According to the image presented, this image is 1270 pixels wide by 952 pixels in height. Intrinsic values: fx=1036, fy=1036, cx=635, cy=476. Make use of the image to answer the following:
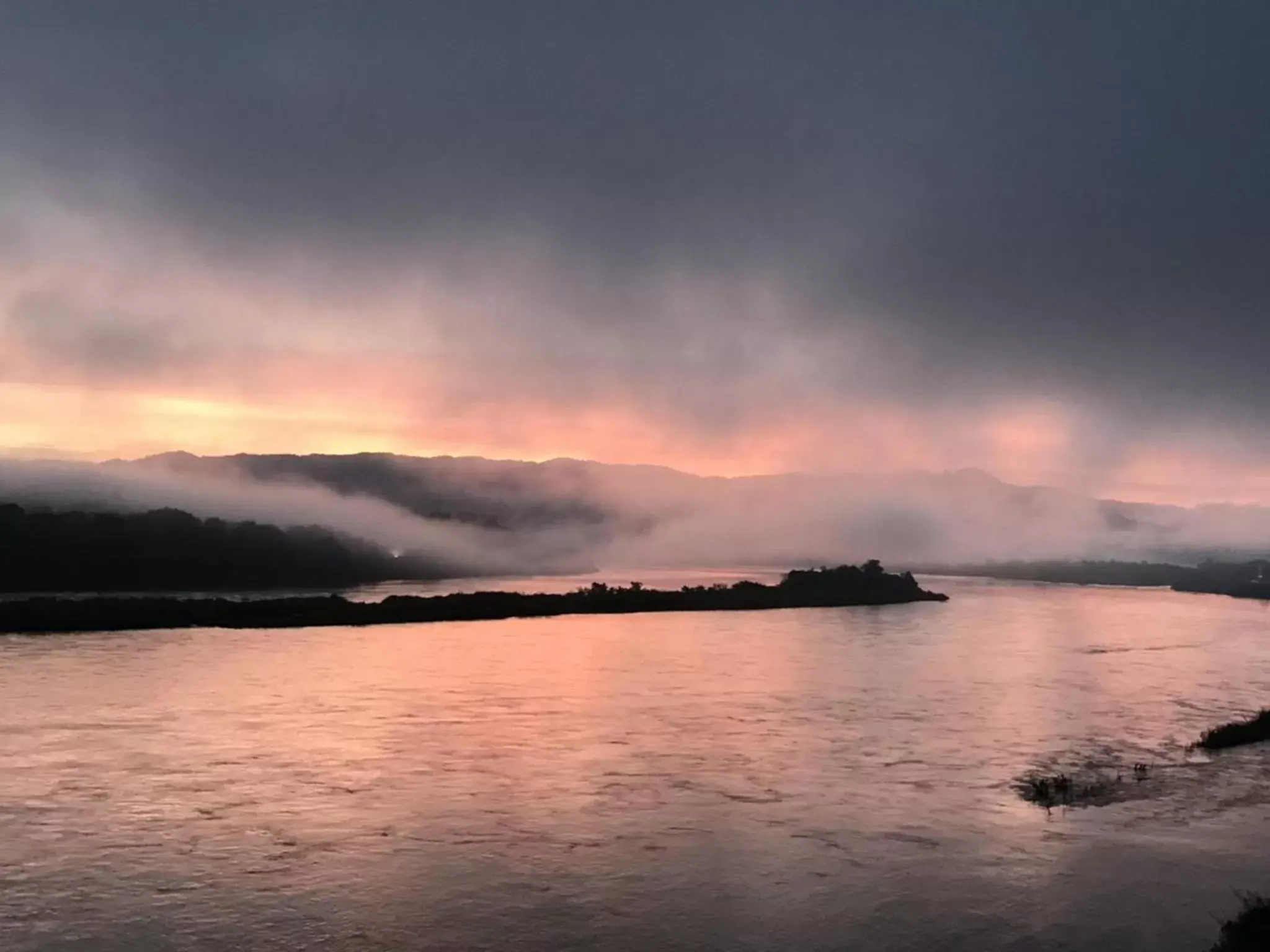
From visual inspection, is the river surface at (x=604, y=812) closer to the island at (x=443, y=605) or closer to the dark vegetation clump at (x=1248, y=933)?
the dark vegetation clump at (x=1248, y=933)

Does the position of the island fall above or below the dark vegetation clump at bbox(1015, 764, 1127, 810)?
above

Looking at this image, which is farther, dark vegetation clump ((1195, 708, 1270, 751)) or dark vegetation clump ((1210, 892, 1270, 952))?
dark vegetation clump ((1195, 708, 1270, 751))

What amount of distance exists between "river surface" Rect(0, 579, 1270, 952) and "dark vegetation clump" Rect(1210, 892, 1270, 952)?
3.25 ft

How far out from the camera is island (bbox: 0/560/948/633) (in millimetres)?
88562

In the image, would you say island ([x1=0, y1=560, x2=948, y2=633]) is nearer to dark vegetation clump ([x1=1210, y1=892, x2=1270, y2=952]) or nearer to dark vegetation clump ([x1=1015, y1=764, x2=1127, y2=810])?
dark vegetation clump ([x1=1015, y1=764, x2=1127, y2=810])

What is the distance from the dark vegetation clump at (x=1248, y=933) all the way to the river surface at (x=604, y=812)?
99 cm

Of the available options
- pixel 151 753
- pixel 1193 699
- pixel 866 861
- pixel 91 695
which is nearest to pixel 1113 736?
pixel 1193 699

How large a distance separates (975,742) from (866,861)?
60.3 feet

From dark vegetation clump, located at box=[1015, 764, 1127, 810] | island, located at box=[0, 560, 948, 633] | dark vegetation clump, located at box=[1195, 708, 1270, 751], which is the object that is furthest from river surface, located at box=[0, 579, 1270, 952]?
island, located at box=[0, 560, 948, 633]

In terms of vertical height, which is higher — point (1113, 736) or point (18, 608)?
point (18, 608)

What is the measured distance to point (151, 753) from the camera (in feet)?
115

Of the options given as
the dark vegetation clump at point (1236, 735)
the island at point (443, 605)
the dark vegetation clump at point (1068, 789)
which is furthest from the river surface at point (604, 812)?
the island at point (443, 605)

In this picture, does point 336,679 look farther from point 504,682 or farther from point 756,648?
point 756,648

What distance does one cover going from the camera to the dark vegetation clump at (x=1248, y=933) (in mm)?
15891
